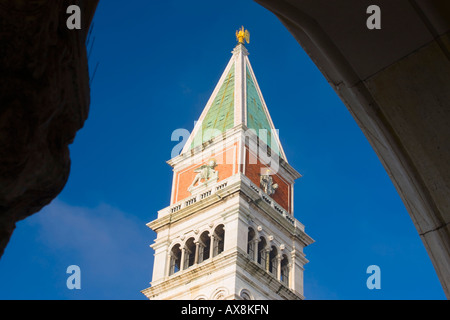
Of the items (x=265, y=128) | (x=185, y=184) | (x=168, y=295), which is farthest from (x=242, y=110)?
(x=168, y=295)

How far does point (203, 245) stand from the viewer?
5566cm

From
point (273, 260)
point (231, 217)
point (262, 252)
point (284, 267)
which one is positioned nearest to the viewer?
point (231, 217)

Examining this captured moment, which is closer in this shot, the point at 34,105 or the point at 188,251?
the point at 34,105

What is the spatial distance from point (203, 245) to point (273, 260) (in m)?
5.79

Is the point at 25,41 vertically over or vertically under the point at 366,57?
under

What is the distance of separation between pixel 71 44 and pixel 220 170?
5400 cm

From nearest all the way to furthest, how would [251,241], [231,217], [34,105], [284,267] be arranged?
[34,105]
[231,217]
[251,241]
[284,267]

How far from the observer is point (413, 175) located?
5367mm

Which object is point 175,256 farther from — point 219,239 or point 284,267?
point 284,267

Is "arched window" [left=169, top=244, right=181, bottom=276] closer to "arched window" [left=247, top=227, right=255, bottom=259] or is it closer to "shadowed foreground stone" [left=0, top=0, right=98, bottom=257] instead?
"arched window" [left=247, top=227, right=255, bottom=259]

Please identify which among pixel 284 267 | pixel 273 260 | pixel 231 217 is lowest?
pixel 284 267

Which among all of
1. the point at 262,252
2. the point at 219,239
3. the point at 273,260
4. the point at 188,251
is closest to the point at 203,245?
the point at 188,251
